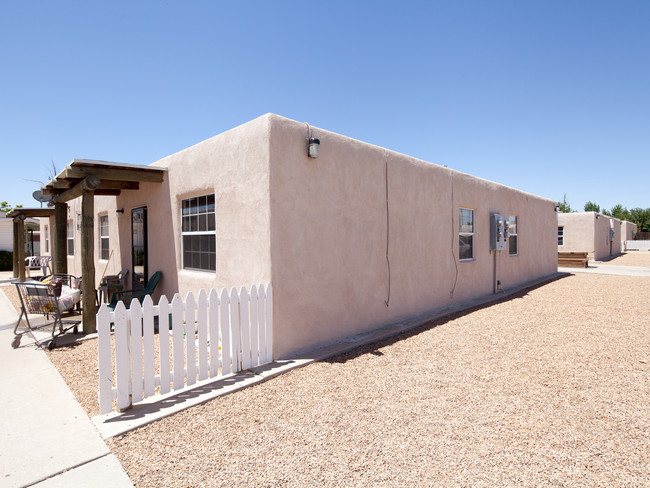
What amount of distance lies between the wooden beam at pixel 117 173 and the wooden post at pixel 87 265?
0.34 meters

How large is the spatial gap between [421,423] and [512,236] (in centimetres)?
1069

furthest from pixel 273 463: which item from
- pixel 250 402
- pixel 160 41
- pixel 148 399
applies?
pixel 160 41

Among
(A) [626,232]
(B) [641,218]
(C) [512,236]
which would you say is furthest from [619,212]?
(C) [512,236]

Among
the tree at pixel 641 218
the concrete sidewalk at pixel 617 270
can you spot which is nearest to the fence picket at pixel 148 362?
the concrete sidewalk at pixel 617 270

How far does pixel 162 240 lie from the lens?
23.8 ft

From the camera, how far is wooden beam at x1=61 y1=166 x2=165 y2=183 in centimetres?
597

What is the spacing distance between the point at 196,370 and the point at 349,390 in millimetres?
1809

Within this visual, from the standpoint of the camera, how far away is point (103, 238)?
415 inches

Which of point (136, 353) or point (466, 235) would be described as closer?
point (136, 353)

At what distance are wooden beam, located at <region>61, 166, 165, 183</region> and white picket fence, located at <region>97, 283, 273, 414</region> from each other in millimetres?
3720

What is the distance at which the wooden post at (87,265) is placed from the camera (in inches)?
239

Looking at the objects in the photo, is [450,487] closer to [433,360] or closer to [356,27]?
[433,360]

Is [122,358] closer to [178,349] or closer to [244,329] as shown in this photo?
[178,349]

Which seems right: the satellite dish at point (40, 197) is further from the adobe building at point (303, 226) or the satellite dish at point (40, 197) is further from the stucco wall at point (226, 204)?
the stucco wall at point (226, 204)
